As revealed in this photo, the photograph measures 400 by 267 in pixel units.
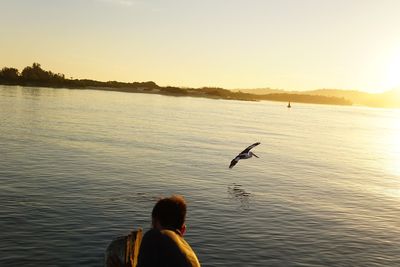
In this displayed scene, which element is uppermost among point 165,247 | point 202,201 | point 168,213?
point 168,213

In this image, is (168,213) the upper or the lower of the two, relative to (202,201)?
upper

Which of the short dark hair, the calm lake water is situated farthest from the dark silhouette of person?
the calm lake water

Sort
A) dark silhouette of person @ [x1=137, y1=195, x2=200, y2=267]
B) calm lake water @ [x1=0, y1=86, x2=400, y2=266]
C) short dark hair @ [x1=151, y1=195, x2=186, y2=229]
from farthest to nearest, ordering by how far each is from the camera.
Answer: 1. calm lake water @ [x1=0, y1=86, x2=400, y2=266]
2. short dark hair @ [x1=151, y1=195, x2=186, y2=229]
3. dark silhouette of person @ [x1=137, y1=195, x2=200, y2=267]

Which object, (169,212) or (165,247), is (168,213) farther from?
(165,247)

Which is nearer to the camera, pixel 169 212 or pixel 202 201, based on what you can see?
pixel 169 212

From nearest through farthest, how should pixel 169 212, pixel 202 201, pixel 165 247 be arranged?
pixel 165 247
pixel 169 212
pixel 202 201

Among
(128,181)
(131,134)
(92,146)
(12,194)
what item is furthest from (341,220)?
(131,134)

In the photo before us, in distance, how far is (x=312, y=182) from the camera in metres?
42.0

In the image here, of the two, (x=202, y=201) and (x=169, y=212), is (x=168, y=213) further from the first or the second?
(x=202, y=201)

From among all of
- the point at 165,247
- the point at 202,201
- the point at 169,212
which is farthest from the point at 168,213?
the point at 202,201

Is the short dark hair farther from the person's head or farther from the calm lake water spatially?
the calm lake water

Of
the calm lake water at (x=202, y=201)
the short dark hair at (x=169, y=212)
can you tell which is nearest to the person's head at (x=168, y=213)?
the short dark hair at (x=169, y=212)

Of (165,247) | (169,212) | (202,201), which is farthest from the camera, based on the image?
(202,201)

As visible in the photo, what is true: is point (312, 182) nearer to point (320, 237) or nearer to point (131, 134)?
point (320, 237)
